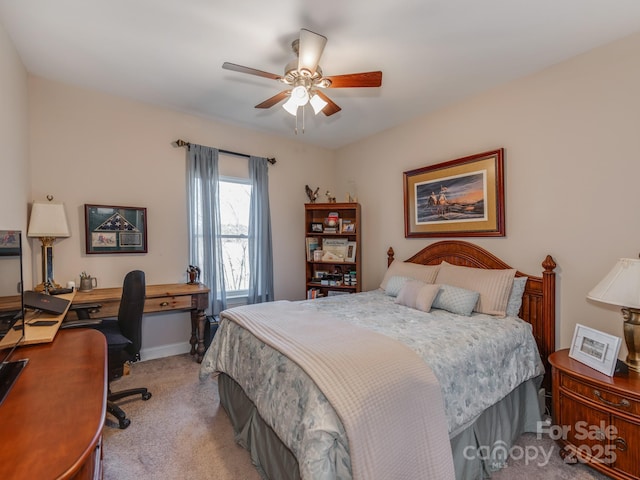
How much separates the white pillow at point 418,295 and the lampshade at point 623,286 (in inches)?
41.2

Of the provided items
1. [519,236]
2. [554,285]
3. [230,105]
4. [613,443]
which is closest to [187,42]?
[230,105]

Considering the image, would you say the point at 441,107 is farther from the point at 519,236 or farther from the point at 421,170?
the point at 519,236

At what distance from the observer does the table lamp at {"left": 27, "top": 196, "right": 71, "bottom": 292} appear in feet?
8.53

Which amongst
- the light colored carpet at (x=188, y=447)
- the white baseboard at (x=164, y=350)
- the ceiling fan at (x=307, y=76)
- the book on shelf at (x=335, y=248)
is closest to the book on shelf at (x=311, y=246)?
the book on shelf at (x=335, y=248)

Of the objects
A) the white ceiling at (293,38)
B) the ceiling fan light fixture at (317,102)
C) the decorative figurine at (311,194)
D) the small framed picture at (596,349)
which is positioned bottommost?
the small framed picture at (596,349)

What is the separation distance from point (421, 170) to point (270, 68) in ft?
6.34

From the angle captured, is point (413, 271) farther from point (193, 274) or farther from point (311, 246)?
point (193, 274)

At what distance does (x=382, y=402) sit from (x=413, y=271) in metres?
2.11

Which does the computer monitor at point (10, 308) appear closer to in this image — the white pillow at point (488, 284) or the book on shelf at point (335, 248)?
the white pillow at point (488, 284)

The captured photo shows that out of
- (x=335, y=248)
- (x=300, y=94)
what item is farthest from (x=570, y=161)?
(x=335, y=248)

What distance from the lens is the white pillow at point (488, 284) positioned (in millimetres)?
2459

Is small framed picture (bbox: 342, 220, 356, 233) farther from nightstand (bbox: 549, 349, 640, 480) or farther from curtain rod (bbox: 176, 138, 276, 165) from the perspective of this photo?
nightstand (bbox: 549, 349, 640, 480)

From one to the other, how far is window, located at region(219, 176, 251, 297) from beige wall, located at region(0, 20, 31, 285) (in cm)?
179

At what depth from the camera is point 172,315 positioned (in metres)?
3.51
